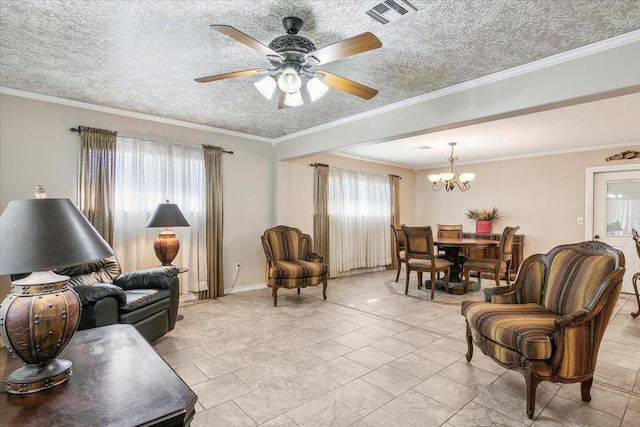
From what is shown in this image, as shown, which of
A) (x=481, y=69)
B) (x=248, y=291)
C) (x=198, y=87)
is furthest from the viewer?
(x=248, y=291)

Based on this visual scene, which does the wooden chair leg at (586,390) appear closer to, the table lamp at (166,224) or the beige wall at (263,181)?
the table lamp at (166,224)

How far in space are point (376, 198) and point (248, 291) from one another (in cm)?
369

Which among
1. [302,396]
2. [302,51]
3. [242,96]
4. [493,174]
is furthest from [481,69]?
A: [493,174]

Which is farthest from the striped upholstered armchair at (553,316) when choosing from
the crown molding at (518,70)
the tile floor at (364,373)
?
the crown molding at (518,70)

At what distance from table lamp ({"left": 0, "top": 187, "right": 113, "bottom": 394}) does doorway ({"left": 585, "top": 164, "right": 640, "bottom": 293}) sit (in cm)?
728

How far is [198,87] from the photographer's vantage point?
3.39 m

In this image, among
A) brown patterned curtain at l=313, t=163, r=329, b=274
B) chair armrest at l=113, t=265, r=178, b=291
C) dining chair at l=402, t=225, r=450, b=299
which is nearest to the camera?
chair armrest at l=113, t=265, r=178, b=291

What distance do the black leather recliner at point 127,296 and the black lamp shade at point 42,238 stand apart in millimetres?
1661

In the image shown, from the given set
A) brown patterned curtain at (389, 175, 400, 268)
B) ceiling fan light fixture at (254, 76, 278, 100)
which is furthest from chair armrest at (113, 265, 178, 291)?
brown patterned curtain at (389, 175, 400, 268)

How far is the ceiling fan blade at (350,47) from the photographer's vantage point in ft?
6.06

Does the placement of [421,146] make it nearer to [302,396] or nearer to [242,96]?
[242,96]

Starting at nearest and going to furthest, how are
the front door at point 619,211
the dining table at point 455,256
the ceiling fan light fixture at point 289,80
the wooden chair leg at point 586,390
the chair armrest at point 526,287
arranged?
the wooden chair leg at point 586,390 < the ceiling fan light fixture at point 289,80 < the chair armrest at point 526,287 < the dining table at point 455,256 < the front door at point 619,211

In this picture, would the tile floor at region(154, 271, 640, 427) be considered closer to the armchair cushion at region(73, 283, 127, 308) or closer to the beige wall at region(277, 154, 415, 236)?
the armchair cushion at region(73, 283, 127, 308)

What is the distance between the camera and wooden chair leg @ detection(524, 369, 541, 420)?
6.73 feet
